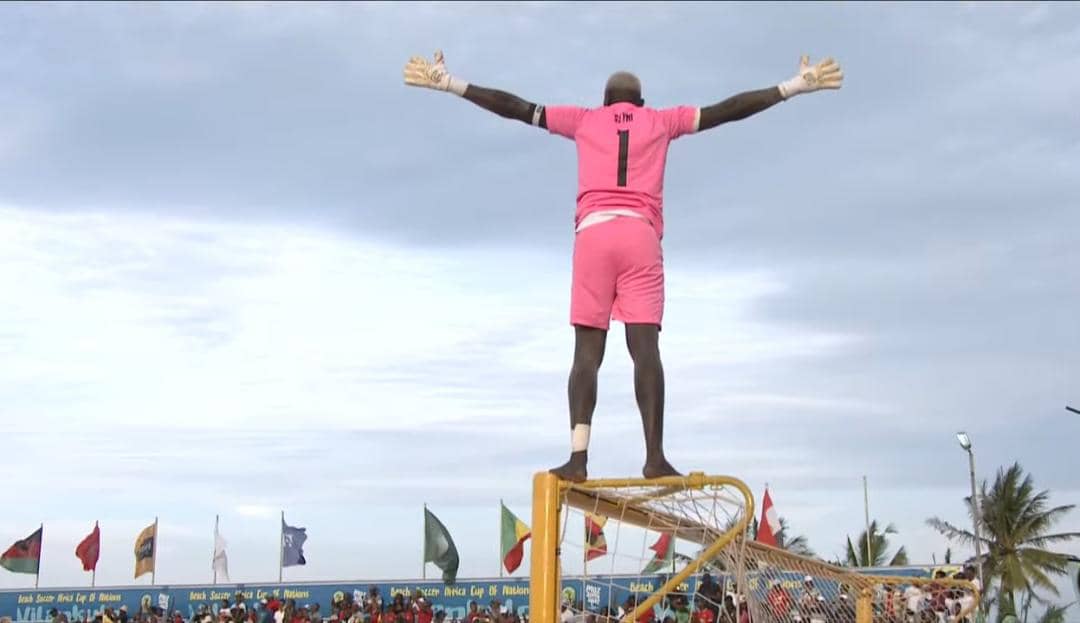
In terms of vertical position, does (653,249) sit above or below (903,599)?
above

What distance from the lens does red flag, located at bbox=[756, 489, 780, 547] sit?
82.1 ft

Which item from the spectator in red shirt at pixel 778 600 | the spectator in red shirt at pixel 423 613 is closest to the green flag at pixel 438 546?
the spectator in red shirt at pixel 423 613

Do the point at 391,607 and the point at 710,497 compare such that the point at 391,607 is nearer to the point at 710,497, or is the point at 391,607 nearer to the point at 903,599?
the point at 903,599

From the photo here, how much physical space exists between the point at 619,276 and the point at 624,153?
25.0 inches

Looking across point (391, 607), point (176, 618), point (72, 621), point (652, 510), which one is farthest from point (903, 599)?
point (72, 621)

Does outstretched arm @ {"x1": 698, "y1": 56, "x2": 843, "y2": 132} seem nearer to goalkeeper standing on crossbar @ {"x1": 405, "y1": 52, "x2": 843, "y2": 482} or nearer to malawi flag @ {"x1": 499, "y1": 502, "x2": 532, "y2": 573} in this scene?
goalkeeper standing on crossbar @ {"x1": 405, "y1": 52, "x2": 843, "y2": 482}

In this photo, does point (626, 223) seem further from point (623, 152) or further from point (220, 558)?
point (220, 558)

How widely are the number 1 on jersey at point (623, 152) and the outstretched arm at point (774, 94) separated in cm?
43

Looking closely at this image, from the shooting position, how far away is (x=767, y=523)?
25984 millimetres

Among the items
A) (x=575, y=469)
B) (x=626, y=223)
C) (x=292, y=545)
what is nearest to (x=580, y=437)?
(x=575, y=469)

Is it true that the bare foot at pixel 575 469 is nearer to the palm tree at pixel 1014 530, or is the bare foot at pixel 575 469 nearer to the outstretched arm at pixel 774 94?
the outstretched arm at pixel 774 94

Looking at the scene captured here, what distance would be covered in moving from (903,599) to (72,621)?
94.2 feet

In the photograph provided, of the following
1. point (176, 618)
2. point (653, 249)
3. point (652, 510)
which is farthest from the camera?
point (176, 618)

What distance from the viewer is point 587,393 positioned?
5.99m
